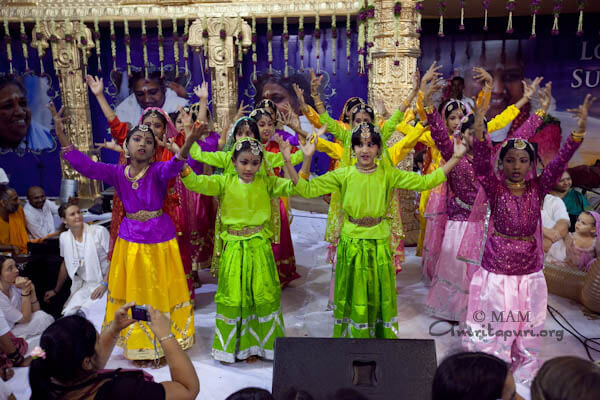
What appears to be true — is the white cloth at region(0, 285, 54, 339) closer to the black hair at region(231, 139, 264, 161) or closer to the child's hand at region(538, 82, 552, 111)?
the black hair at region(231, 139, 264, 161)

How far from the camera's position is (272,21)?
25.6 ft

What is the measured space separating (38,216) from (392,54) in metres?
4.47

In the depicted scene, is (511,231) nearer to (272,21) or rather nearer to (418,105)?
(418,105)

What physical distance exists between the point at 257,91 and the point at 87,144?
113 inches

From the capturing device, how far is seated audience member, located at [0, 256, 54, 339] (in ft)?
11.9

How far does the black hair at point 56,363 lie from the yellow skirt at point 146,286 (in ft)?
5.17

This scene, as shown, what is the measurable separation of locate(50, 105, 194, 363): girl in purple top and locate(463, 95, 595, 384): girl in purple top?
1.95 m

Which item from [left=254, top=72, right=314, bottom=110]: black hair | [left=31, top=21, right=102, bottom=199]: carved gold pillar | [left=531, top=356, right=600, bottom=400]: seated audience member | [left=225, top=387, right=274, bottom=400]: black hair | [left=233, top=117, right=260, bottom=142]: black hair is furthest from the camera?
[left=254, top=72, right=314, bottom=110]: black hair

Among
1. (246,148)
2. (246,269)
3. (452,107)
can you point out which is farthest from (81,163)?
(452,107)

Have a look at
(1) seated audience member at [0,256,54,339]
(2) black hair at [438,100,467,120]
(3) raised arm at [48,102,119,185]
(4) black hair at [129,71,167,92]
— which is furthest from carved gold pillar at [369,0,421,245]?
(4) black hair at [129,71,167,92]

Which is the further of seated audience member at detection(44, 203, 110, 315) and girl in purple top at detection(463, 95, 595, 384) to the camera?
seated audience member at detection(44, 203, 110, 315)

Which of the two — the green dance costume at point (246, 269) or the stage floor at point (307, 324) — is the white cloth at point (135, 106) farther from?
the green dance costume at point (246, 269)

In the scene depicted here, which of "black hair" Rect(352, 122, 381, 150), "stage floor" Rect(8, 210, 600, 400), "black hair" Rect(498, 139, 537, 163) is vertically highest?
"black hair" Rect(352, 122, 381, 150)

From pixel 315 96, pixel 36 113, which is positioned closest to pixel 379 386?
pixel 315 96
